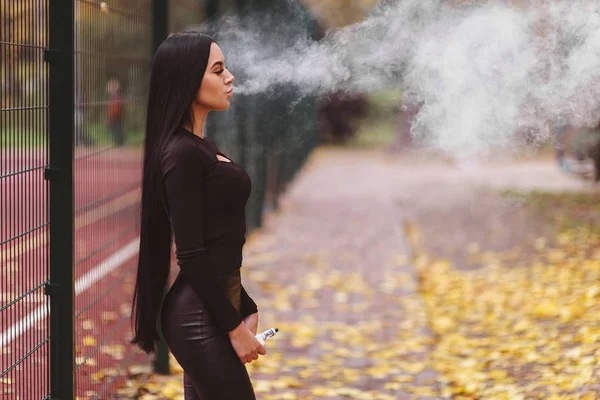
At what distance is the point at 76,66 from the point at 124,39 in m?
1.23

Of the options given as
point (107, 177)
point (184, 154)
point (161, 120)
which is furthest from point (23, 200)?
point (107, 177)

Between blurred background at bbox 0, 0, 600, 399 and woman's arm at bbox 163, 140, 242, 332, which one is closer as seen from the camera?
woman's arm at bbox 163, 140, 242, 332

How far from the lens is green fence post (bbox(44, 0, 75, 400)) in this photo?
170 inches

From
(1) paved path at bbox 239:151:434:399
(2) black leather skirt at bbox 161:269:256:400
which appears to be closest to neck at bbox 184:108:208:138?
(2) black leather skirt at bbox 161:269:256:400

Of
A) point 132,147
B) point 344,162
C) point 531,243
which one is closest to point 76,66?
point 132,147

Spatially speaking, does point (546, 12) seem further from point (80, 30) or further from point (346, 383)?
point (80, 30)

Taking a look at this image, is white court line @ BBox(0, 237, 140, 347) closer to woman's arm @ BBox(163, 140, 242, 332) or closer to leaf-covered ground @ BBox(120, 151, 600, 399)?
leaf-covered ground @ BBox(120, 151, 600, 399)

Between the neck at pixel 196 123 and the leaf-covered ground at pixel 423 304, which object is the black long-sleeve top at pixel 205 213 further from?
the leaf-covered ground at pixel 423 304

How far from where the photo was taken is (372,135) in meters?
41.4

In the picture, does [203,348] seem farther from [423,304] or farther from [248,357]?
[423,304]

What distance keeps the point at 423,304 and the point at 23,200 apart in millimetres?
5868

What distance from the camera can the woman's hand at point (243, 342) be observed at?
3.34 m

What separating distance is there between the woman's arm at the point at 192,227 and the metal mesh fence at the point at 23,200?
872mm

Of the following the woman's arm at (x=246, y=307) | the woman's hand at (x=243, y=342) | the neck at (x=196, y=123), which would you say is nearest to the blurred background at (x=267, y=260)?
the neck at (x=196, y=123)
